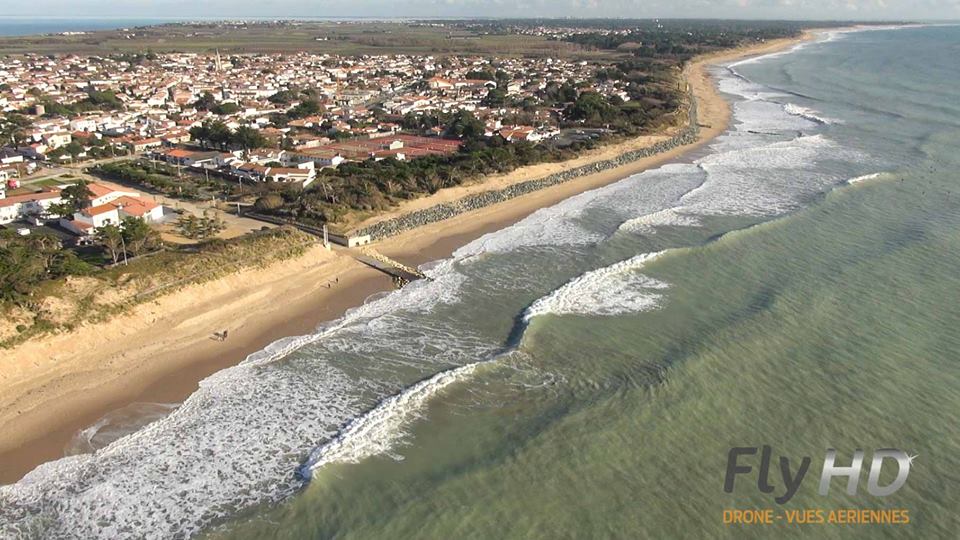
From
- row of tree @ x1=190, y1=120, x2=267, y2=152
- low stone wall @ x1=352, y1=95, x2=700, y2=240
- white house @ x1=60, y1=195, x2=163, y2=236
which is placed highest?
row of tree @ x1=190, y1=120, x2=267, y2=152

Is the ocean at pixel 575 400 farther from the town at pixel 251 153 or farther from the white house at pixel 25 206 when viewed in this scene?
the white house at pixel 25 206

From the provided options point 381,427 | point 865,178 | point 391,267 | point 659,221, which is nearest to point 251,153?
point 391,267

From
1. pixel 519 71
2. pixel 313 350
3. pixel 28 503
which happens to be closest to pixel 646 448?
pixel 313 350

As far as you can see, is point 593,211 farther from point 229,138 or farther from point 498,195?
point 229,138

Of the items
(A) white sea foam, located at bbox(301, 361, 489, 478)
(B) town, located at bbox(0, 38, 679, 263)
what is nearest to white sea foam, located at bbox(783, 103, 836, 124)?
(B) town, located at bbox(0, 38, 679, 263)

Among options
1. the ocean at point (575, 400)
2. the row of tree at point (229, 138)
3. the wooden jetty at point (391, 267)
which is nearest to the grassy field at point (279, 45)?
the row of tree at point (229, 138)

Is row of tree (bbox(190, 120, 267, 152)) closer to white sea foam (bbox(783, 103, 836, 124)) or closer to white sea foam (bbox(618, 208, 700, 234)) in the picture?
white sea foam (bbox(618, 208, 700, 234))

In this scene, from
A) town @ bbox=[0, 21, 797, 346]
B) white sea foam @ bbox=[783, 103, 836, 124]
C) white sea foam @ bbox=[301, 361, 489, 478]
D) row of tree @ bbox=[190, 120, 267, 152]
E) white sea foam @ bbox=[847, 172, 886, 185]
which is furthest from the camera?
white sea foam @ bbox=[783, 103, 836, 124]
